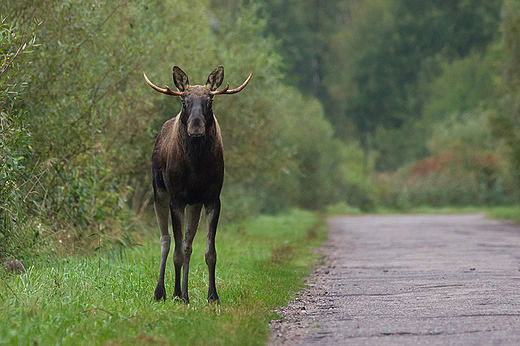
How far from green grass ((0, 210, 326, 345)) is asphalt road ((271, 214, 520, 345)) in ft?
1.43

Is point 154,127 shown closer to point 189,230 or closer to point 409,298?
point 189,230

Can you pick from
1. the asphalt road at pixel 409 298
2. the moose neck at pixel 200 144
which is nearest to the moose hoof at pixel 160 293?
the asphalt road at pixel 409 298

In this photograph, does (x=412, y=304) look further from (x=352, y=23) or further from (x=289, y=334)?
(x=352, y=23)

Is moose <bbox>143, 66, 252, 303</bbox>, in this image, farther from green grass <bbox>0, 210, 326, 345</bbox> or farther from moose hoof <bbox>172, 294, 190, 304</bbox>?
green grass <bbox>0, 210, 326, 345</bbox>

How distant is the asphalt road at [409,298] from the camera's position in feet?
25.1

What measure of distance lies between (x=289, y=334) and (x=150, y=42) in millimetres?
11465

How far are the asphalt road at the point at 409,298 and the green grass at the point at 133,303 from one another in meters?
0.43

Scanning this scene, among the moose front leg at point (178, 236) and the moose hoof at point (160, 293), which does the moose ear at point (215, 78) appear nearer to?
the moose front leg at point (178, 236)

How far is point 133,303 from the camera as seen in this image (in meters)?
8.83

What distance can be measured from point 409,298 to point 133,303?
11.9 feet

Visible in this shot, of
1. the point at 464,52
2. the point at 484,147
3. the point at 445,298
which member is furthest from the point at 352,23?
the point at 445,298

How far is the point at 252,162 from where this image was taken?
2509 cm

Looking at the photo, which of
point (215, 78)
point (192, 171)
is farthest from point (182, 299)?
point (215, 78)

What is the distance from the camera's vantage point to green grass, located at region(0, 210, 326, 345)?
23.5 feet
